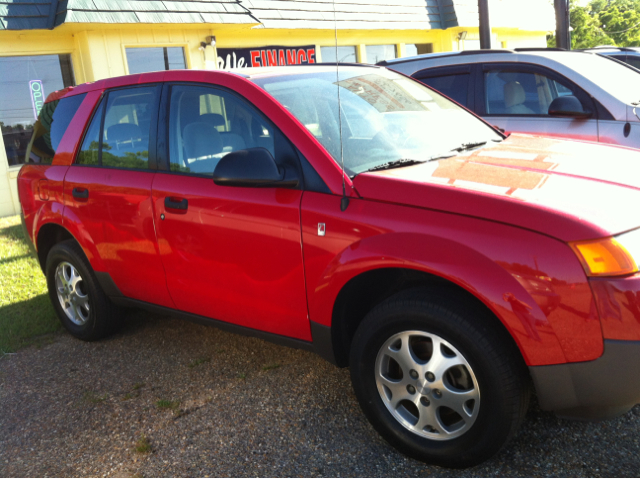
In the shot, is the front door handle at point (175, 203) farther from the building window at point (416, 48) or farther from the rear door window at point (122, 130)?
the building window at point (416, 48)

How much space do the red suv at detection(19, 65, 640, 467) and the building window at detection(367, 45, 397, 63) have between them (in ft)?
40.9

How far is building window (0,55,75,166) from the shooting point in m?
10.6

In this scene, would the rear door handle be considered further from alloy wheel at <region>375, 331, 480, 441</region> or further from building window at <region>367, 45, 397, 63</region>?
building window at <region>367, 45, 397, 63</region>

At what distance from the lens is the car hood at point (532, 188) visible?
2.35 metres

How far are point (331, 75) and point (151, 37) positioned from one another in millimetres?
9056

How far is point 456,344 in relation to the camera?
2533 millimetres

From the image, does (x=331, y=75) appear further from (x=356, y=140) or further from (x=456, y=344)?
(x=456, y=344)

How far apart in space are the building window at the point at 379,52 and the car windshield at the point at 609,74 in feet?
33.8

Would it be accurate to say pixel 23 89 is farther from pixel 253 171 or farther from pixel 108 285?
pixel 253 171

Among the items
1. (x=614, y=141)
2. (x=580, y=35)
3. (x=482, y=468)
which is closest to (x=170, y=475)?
(x=482, y=468)

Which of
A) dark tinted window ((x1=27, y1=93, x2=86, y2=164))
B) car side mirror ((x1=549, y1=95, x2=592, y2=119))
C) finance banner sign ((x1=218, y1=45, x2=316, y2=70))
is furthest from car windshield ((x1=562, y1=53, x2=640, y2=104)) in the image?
finance banner sign ((x1=218, y1=45, x2=316, y2=70))

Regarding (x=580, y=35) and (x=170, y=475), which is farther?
(x=580, y=35)

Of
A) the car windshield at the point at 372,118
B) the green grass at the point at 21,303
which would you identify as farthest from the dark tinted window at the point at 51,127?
the car windshield at the point at 372,118

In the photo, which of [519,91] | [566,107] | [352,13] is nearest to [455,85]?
[519,91]
